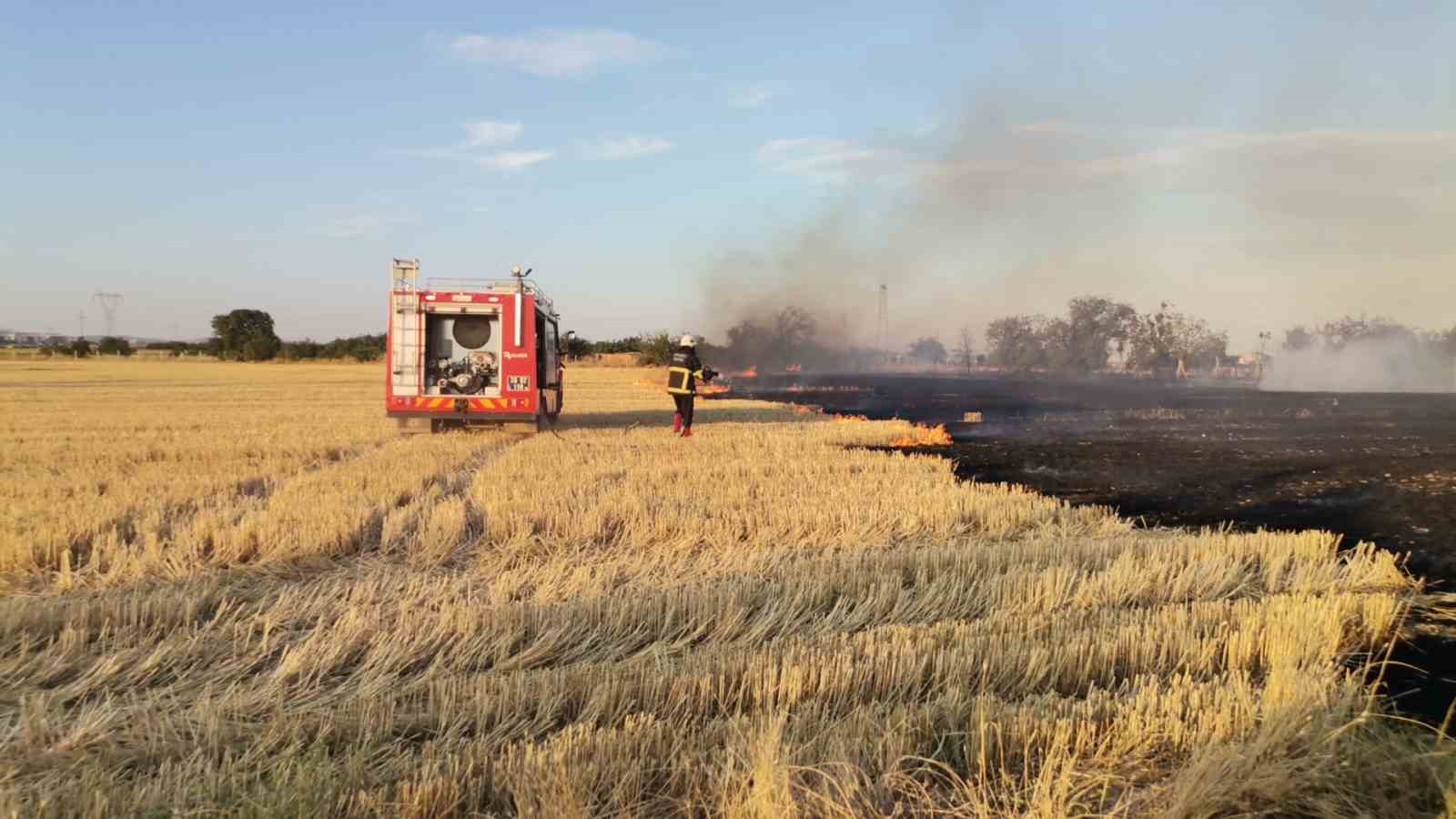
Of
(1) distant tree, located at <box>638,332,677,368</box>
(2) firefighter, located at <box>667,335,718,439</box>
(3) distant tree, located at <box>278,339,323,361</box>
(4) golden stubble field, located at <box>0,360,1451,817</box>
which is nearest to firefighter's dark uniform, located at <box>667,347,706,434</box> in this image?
(2) firefighter, located at <box>667,335,718,439</box>

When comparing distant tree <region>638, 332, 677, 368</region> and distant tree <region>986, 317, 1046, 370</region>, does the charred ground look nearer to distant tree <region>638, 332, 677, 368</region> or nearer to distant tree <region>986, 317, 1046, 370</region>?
distant tree <region>638, 332, 677, 368</region>

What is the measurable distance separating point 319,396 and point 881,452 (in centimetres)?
2307

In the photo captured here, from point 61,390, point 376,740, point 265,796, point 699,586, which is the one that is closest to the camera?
point 265,796

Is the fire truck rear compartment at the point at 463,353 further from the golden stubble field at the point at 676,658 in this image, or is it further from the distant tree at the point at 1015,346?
the distant tree at the point at 1015,346

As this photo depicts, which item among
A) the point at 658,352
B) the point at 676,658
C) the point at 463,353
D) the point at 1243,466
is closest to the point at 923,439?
the point at 1243,466

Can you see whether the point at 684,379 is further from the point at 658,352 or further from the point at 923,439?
the point at 658,352

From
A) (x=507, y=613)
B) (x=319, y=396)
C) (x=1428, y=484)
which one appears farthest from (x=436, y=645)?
(x=319, y=396)

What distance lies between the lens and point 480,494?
372 inches

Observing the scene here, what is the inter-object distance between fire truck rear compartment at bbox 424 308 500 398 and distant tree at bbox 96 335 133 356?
96.0 metres

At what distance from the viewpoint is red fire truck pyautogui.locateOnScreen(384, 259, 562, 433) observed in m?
15.9

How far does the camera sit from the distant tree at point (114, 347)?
93.9 metres

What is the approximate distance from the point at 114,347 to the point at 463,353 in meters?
101

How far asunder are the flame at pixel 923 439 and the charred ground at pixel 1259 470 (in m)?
0.39

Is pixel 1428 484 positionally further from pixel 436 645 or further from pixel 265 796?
pixel 265 796
